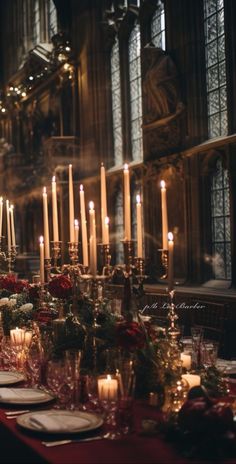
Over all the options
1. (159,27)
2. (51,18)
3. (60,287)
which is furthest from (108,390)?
(51,18)

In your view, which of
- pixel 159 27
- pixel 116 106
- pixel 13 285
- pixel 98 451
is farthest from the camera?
pixel 116 106

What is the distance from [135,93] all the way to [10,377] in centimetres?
901

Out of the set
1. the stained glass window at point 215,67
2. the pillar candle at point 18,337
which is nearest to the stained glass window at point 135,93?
the stained glass window at point 215,67

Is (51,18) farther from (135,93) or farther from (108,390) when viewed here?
(108,390)

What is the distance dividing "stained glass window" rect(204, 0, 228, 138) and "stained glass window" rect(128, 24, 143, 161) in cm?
260

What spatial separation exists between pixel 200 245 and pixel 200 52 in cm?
256

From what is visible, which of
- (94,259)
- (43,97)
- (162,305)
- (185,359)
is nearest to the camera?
(94,259)

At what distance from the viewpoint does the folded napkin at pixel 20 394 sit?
11.4 ft

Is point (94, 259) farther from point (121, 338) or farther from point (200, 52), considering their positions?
point (200, 52)

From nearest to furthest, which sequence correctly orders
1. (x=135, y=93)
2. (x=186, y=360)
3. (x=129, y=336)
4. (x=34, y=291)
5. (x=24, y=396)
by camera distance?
1. (x=129, y=336)
2. (x=24, y=396)
3. (x=186, y=360)
4. (x=34, y=291)
5. (x=135, y=93)

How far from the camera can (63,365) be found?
3078mm

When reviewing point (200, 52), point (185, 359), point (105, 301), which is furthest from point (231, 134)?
point (185, 359)

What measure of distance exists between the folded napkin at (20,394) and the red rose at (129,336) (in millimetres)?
704

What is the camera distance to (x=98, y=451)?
270 cm
